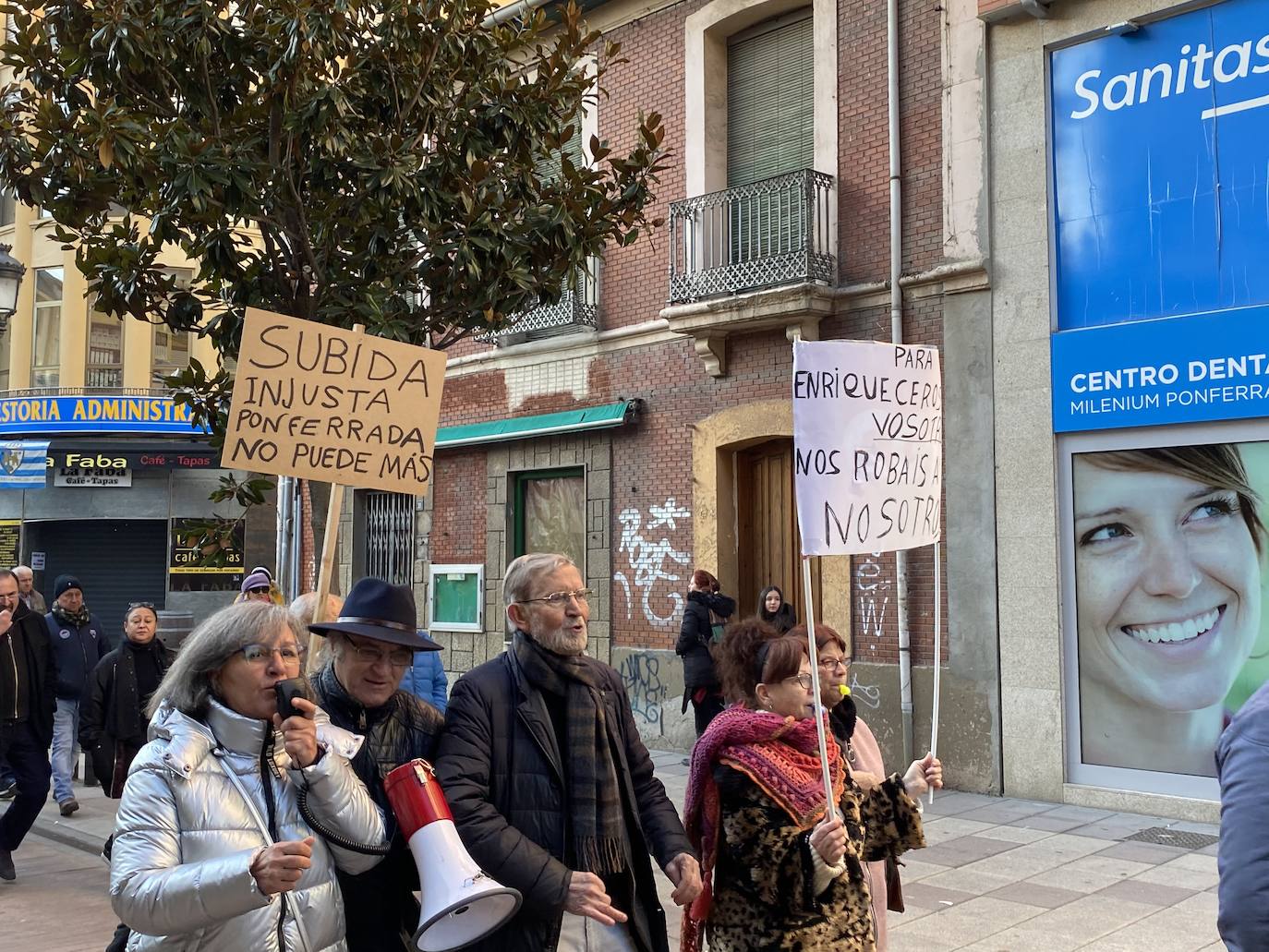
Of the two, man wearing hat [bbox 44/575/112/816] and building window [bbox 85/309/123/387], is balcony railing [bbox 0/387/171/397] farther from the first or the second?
man wearing hat [bbox 44/575/112/816]

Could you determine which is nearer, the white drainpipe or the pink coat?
the pink coat

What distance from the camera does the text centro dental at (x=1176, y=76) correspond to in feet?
31.0

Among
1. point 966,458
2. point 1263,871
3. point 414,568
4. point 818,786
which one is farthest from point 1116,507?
point 414,568

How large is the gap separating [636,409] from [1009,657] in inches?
206

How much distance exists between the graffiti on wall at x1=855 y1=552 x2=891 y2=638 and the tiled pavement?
188cm

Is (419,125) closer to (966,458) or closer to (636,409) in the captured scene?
(966,458)

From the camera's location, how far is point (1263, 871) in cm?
195

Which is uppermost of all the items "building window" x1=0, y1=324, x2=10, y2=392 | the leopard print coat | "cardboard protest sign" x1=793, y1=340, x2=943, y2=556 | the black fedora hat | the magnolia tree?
"building window" x1=0, y1=324, x2=10, y2=392

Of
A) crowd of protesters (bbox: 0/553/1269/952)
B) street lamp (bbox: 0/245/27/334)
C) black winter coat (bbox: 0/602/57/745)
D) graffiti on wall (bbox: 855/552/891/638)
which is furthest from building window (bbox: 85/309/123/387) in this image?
crowd of protesters (bbox: 0/553/1269/952)

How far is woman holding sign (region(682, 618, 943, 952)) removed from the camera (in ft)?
11.6

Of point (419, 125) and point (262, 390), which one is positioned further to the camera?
point (419, 125)

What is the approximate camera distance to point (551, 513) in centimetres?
1507

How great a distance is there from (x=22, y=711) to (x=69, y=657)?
99.1 inches

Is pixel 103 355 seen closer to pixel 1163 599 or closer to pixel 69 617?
pixel 69 617
